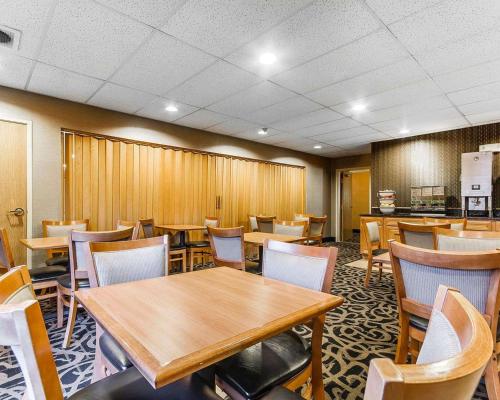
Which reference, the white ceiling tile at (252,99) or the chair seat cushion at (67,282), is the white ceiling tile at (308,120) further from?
the chair seat cushion at (67,282)

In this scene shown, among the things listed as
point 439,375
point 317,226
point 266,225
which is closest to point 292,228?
point 266,225

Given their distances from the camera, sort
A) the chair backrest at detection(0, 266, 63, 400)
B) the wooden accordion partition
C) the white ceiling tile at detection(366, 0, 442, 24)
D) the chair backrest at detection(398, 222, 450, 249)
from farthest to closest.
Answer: the wooden accordion partition < the chair backrest at detection(398, 222, 450, 249) < the white ceiling tile at detection(366, 0, 442, 24) < the chair backrest at detection(0, 266, 63, 400)

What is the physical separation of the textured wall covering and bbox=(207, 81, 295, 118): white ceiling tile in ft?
12.6

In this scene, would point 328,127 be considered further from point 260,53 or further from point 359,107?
point 260,53

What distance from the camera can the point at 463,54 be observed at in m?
2.84

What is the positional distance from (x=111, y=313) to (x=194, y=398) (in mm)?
437

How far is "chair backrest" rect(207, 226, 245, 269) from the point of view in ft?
9.06

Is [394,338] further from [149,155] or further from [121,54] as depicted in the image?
[149,155]

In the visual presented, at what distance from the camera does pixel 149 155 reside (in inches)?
201

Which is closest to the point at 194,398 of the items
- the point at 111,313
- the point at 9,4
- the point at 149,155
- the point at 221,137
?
the point at 111,313

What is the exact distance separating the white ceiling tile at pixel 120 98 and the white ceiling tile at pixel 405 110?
136 inches

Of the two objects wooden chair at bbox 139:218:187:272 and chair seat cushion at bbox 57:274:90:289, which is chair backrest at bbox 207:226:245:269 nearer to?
chair seat cushion at bbox 57:274:90:289

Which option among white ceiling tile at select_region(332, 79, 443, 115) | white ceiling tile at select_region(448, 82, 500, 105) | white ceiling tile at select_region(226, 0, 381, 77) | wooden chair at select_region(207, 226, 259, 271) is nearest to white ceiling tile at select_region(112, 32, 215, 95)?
white ceiling tile at select_region(226, 0, 381, 77)

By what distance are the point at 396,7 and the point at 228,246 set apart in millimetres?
2421
